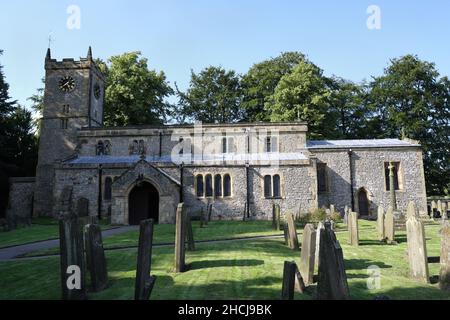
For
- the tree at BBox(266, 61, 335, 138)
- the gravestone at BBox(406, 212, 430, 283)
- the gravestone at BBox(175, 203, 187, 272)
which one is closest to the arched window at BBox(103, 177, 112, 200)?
the gravestone at BBox(175, 203, 187, 272)

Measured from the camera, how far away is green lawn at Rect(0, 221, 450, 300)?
714 centimetres

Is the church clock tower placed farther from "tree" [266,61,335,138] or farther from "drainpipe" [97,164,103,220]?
"tree" [266,61,335,138]

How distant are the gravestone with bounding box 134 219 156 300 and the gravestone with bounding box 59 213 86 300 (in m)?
1.46

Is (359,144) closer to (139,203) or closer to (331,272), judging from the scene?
(139,203)

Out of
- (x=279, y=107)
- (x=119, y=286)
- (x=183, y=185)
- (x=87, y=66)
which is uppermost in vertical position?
(x=87, y=66)

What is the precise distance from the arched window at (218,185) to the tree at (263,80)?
17537 millimetres

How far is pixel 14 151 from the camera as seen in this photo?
117 ft

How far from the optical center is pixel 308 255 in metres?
8.13

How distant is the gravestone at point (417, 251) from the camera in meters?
8.13
